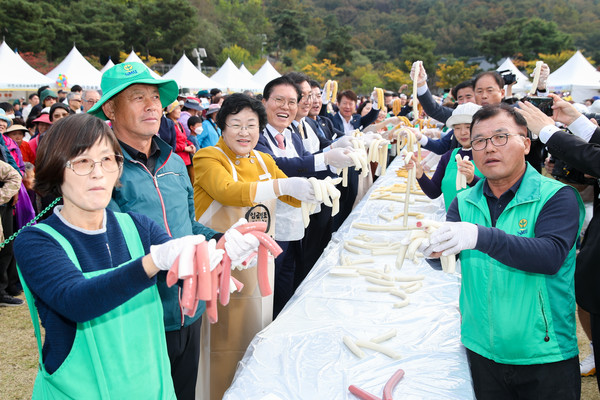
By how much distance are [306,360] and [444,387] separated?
0.61 metres

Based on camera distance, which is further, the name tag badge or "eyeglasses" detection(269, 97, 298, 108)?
"eyeglasses" detection(269, 97, 298, 108)

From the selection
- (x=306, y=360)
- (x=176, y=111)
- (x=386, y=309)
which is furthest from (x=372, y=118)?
(x=306, y=360)

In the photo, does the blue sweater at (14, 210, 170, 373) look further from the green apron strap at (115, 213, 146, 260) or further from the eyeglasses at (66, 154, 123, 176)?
the eyeglasses at (66, 154, 123, 176)

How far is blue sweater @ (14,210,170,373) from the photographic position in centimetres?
126

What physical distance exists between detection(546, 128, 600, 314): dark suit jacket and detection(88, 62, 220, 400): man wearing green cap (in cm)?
178

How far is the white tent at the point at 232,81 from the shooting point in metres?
24.1

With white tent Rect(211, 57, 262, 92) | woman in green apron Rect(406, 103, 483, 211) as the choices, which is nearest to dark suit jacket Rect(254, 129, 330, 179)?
woman in green apron Rect(406, 103, 483, 211)

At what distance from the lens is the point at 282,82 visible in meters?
3.68

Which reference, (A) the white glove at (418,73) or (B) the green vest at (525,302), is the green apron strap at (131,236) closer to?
(B) the green vest at (525,302)

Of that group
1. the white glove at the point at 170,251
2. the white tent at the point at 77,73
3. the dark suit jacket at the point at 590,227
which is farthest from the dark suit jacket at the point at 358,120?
the white tent at the point at 77,73

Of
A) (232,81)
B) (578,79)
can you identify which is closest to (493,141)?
(232,81)

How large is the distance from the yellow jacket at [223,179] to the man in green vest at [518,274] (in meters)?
1.24

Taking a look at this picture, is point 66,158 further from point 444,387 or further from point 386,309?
point 386,309

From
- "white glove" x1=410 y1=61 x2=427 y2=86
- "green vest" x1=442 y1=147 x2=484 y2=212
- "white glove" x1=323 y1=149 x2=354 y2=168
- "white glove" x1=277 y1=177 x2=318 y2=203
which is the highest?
"white glove" x1=410 y1=61 x2=427 y2=86
